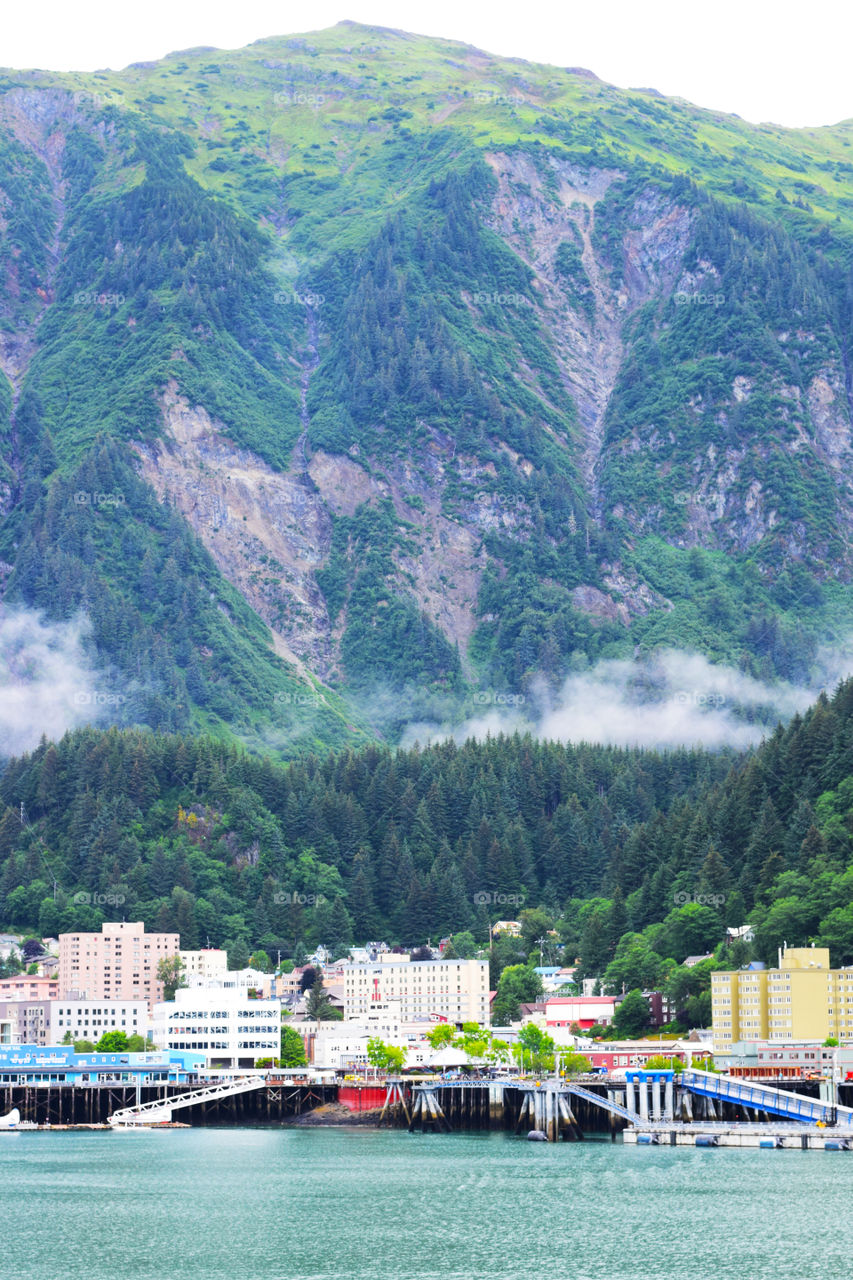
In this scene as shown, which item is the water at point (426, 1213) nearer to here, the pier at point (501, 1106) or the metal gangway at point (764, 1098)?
the pier at point (501, 1106)

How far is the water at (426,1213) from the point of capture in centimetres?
10456

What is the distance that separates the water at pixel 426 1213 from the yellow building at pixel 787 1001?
90.4 feet

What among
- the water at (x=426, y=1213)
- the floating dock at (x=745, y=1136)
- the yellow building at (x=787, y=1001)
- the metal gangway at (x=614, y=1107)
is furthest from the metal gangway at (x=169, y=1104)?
the floating dock at (x=745, y=1136)

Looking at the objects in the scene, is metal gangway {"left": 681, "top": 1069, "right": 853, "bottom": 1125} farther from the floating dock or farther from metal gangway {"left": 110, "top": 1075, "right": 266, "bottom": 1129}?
metal gangway {"left": 110, "top": 1075, "right": 266, "bottom": 1129}

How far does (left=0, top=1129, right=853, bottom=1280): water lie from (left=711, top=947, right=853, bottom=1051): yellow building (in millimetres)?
27567

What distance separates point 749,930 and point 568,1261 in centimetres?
9458

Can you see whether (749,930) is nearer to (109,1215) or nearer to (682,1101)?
A: (682,1101)

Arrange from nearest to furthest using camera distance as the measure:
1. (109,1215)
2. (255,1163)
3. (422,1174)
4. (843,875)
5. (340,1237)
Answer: (340,1237) < (109,1215) < (422,1174) < (255,1163) < (843,875)

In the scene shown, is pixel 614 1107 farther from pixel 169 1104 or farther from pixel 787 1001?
pixel 169 1104

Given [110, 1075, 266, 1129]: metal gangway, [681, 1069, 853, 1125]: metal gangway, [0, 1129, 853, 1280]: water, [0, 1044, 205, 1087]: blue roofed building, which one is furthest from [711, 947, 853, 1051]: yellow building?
[0, 1044, 205, 1087]: blue roofed building

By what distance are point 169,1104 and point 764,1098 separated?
50.7 meters

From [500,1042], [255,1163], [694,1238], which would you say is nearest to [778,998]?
[500,1042]

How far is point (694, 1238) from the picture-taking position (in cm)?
11069

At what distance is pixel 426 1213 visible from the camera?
396 feet
